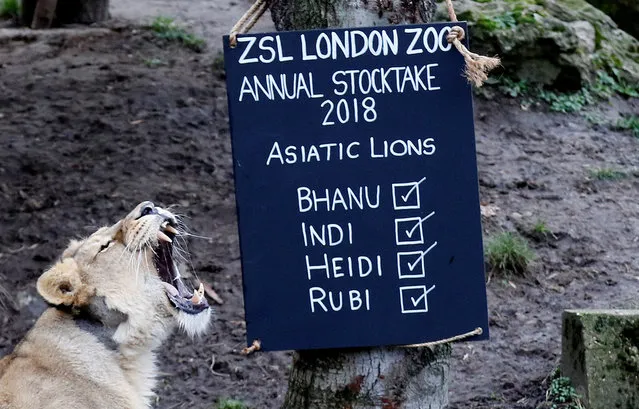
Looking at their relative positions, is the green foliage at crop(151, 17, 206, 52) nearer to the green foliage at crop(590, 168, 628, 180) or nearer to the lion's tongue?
the green foliage at crop(590, 168, 628, 180)

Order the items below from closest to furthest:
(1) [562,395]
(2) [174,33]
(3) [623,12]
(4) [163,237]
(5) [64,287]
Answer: (5) [64,287]
(4) [163,237]
(1) [562,395]
(2) [174,33]
(3) [623,12]

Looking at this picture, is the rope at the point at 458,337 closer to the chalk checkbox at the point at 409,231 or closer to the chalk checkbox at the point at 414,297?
the chalk checkbox at the point at 414,297

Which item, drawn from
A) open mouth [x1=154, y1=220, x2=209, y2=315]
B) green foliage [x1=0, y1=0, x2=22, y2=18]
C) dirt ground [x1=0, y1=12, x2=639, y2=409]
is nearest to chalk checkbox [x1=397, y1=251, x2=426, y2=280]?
open mouth [x1=154, y1=220, x2=209, y2=315]

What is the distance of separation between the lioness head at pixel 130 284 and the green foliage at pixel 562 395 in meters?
1.91

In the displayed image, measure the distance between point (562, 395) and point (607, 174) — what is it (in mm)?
3531

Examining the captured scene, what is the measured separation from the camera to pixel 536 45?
949 centimetres

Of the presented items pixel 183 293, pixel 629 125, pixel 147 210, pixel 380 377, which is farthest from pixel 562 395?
pixel 629 125

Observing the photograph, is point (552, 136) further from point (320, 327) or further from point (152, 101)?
point (320, 327)

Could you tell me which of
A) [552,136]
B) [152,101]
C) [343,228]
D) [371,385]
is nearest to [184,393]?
[371,385]

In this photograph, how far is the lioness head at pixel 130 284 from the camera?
3643mm

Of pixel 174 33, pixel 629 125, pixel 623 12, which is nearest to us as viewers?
pixel 629 125

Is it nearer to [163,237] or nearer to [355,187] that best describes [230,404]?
[163,237]

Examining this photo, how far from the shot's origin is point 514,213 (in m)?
7.22

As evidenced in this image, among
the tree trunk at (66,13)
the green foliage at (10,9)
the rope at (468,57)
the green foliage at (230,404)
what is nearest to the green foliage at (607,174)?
the green foliage at (230,404)
